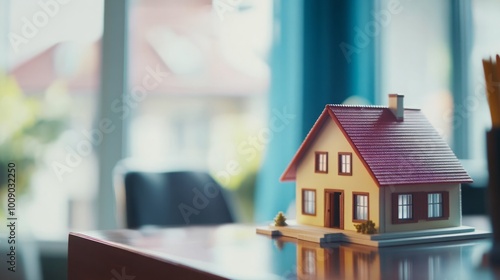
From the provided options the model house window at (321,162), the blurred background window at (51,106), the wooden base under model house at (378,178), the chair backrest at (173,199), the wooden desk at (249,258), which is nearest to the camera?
the wooden desk at (249,258)

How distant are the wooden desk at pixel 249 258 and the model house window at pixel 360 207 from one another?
95 millimetres

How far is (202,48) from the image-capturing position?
3518mm

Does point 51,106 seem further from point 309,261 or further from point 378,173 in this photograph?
point 309,261

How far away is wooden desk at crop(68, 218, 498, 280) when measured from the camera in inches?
40.8

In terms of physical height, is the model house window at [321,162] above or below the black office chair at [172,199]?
above

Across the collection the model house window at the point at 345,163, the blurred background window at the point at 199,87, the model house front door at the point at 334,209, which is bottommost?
the model house front door at the point at 334,209

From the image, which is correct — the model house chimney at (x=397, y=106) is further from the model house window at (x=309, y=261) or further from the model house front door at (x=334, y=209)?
the model house window at (x=309, y=261)

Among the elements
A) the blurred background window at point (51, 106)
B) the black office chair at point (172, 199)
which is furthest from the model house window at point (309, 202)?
the blurred background window at point (51, 106)

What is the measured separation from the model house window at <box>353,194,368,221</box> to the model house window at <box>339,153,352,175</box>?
58mm

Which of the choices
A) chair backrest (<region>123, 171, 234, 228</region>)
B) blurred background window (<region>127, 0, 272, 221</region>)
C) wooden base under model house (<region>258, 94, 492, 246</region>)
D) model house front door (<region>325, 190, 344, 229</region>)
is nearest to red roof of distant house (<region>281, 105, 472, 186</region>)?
wooden base under model house (<region>258, 94, 492, 246</region>)

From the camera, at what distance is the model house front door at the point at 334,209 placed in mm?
1449

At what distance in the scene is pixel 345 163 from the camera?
1445mm

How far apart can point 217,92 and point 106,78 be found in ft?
1.85

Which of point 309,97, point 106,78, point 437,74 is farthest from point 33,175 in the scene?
point 437,74
